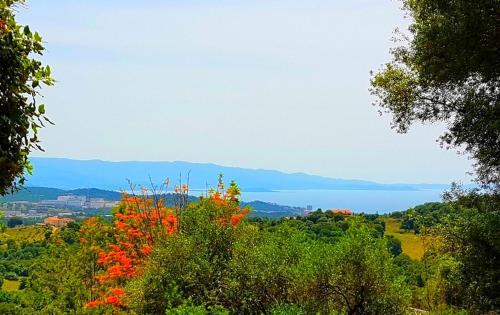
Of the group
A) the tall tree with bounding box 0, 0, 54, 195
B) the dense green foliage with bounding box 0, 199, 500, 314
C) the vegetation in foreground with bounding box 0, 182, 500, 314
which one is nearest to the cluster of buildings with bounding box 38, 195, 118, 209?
the vegetation in foreground with bounding box 0, 182, 500, 314

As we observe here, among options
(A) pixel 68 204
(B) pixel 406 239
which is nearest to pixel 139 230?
(B) pixel 406 239

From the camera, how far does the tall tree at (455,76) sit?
28.8 ft

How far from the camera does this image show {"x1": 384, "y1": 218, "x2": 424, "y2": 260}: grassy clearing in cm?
4319

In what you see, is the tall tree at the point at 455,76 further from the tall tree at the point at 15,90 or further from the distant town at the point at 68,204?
the distant town at the point at 68,204

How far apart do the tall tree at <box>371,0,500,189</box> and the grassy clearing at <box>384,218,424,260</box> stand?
88.7ft

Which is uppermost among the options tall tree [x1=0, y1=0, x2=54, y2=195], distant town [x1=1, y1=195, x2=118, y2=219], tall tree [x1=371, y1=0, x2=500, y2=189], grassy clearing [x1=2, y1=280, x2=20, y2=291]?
tall tree [x1=371, y1=0, x2=500, y2=189]

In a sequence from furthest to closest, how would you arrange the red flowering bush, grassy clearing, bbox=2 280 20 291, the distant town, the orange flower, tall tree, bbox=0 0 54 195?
the distant town < grassy clearing, bbox=2 280 20 291 < the orange flower < the red flowering bush < tall tree, bbox=0 0 54 195

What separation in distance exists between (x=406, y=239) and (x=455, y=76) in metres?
42.5

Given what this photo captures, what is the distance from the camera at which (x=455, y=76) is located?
9859mm

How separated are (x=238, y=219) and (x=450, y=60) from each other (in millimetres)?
7867

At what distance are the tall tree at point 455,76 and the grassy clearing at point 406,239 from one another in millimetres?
27022

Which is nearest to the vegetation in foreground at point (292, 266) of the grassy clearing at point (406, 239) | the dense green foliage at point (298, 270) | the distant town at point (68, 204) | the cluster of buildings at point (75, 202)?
the dense green foliage at point (298, 270)

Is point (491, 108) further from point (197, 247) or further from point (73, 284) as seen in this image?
point (73, 284)

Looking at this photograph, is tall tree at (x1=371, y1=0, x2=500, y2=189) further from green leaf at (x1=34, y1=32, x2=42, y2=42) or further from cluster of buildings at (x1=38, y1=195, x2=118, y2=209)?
cluster of buildings at (x1=38, y1=195, x2=118, y2=209)
